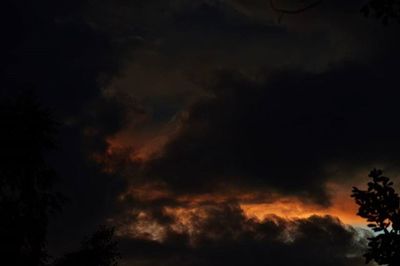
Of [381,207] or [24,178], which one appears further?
[24,178]

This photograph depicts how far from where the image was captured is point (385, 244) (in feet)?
36.4

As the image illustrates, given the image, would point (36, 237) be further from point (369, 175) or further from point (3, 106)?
point (369, 175)

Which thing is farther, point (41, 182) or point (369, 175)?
point (41, 182)

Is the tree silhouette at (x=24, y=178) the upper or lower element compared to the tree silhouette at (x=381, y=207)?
upper

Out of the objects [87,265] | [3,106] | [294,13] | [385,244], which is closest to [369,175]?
[385,244]

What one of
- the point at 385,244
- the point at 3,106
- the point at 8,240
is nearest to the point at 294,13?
the point at 385,244

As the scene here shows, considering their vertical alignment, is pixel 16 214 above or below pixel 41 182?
below

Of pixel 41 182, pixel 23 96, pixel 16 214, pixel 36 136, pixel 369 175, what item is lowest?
pixel 369 175

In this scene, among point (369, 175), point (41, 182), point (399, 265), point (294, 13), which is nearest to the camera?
point (294, 13)

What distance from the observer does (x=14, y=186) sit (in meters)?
18.8

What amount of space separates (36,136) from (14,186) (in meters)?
1.95

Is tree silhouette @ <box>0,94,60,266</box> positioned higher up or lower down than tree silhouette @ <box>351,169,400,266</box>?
higher up

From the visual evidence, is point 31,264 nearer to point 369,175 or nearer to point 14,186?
point 14,186

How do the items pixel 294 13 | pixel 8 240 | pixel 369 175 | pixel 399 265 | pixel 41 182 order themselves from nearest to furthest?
pixel 294 13, pixel 399 265, pixel 369 175, pixel 8 240, pixel 41 182
